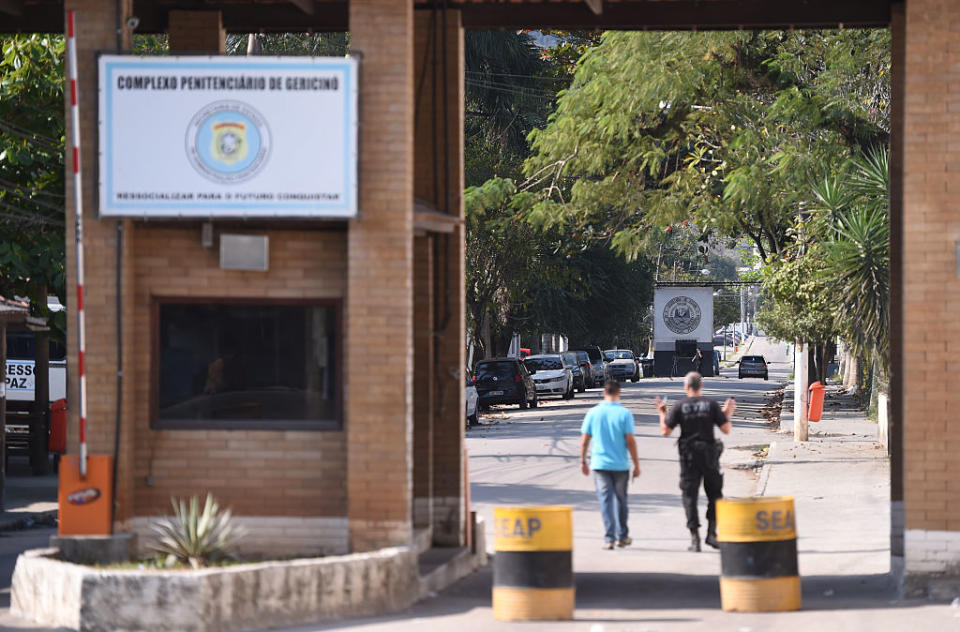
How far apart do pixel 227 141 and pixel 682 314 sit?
58760 mm

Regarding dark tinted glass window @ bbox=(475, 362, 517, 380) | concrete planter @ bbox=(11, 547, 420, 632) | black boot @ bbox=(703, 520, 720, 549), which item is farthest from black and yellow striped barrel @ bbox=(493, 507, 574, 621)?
dark tinted glass window @ bbox=(475, 362, 517, 380)

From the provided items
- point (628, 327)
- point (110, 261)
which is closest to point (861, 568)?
point (110, 261)

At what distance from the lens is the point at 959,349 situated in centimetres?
1095

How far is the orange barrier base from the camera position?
1051 centimetres

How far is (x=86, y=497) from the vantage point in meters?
10.5

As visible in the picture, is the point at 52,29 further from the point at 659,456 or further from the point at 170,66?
the point at 659,456

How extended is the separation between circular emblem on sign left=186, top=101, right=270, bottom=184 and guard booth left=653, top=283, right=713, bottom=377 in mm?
56587

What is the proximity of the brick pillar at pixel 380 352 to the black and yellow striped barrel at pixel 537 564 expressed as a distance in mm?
995

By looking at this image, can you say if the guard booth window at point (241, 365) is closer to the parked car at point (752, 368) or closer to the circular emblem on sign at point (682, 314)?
the circular emblem on sign at point (682, 314)

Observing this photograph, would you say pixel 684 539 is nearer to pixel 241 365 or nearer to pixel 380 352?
pixel 380 352

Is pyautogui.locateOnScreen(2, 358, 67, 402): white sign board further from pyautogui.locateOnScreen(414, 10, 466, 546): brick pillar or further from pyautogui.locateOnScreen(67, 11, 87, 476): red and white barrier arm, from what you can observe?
pyautogui.locateOnScreen(67, 11, 87, 476): red and white barrier arm

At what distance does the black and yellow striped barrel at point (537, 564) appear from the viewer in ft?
32.9

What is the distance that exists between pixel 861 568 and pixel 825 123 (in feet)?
34.0

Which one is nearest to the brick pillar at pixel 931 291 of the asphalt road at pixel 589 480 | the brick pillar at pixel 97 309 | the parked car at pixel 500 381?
the asphalt road at pixel 589 480
